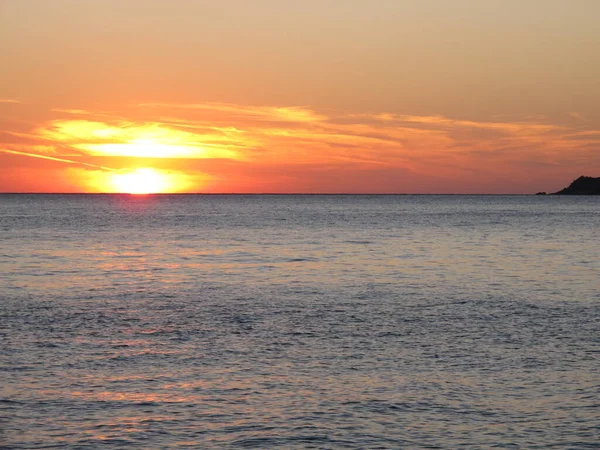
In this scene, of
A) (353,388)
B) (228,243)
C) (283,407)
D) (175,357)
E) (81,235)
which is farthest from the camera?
(81,235)

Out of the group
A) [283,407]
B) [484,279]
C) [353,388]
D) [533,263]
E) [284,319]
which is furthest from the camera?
[533,263]

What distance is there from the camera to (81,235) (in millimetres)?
89562

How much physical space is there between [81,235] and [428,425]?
77899 mm

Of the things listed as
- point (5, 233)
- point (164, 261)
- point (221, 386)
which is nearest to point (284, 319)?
point (221, 386)

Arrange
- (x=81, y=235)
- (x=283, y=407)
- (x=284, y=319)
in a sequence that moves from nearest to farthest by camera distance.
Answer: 1. (x=283, y=407)
2. (x=284, y=319)
3. (x=81, y=235)

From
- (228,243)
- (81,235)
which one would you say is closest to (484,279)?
(228,243)

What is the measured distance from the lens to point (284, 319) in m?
28.8

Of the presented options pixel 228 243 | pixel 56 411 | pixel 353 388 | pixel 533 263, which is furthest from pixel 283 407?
pixel 228 243

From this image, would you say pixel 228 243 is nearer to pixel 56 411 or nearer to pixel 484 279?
pixel 484 279

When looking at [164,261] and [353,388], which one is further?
[164,261]

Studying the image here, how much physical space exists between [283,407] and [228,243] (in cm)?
5974

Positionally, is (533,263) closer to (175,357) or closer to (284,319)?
(284,319)

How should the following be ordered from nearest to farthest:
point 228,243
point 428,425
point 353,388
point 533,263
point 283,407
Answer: point 428,425, point 283,407, point 353,388, point 533,263, point 228,243

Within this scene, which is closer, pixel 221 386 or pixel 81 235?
pixel 221 386
